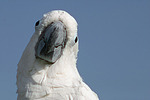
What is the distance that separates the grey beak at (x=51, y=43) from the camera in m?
10.3

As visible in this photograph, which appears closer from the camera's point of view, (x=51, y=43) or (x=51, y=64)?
(x=51, y=43)

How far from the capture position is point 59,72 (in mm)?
10531

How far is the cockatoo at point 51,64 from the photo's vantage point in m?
10.3

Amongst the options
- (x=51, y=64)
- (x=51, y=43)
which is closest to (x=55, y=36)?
(x=51, y=43)

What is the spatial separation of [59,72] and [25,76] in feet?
2.09

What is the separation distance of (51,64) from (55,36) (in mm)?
573

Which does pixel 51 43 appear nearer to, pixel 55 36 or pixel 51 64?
pixel 55 36

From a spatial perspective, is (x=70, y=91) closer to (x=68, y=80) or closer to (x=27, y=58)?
(x=68, y=80)

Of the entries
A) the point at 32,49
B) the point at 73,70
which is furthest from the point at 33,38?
the point at 73,70

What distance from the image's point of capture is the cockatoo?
33.9 ft

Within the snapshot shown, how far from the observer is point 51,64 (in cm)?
1050

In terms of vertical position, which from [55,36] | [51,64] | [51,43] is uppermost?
[55,36]

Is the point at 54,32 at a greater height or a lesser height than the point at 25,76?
greater

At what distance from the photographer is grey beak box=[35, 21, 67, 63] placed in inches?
404
